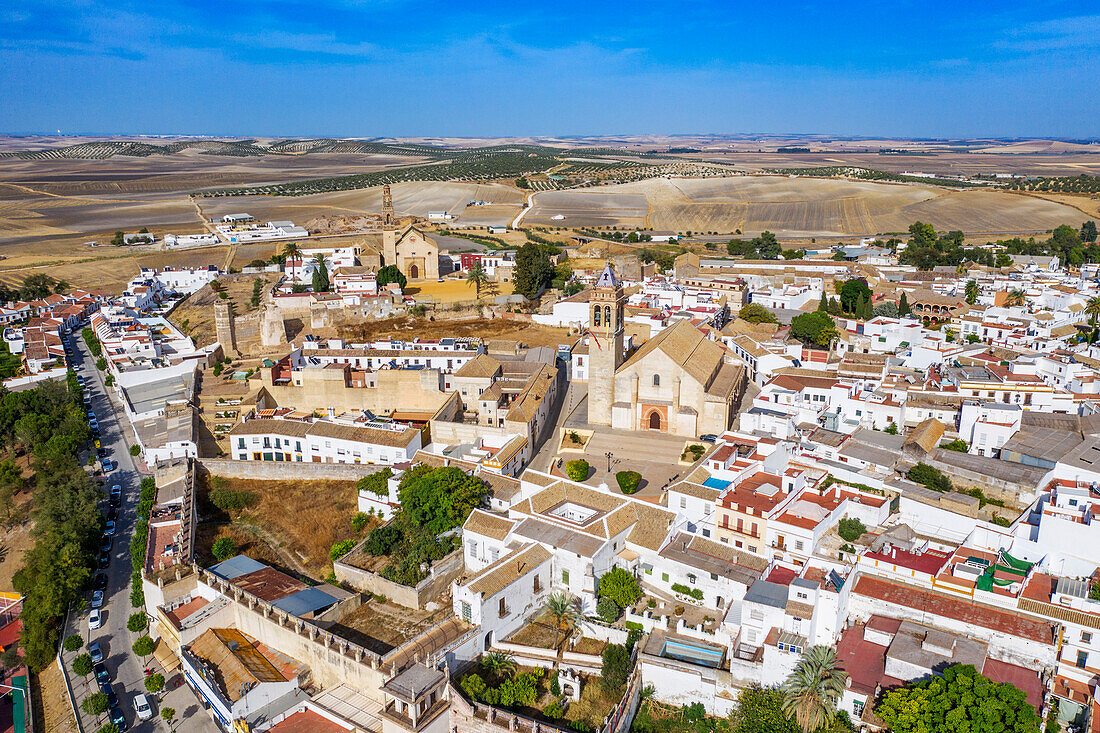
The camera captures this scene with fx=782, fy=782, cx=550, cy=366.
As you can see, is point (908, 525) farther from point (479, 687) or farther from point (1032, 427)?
point (479, 687)

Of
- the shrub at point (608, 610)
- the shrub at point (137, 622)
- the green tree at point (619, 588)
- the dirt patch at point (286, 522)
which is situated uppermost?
the green tree at point (619, 588)

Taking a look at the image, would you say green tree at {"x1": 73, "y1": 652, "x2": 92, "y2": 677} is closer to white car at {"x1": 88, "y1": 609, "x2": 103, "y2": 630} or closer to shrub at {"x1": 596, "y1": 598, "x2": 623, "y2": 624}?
white car at {"x1": 88, "y1": 609, "x2": 103, "y2": 630}

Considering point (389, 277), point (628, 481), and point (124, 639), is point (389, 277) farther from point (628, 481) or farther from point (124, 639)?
point (124, 639)

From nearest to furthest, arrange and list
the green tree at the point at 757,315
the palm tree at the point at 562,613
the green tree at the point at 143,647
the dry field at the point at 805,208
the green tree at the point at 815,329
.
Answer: the palm tree at the point at 562,613, the green tree at the point at 143,647, the green tree at the point at 815,329, the green tree at the point at 757,315, the dry field at the point at 805,208

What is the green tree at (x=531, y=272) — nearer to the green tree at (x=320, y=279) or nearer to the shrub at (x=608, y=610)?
the green tree at (x=320, y=279)

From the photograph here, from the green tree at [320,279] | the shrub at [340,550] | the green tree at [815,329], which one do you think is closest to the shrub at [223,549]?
the shrub at [340,550]
